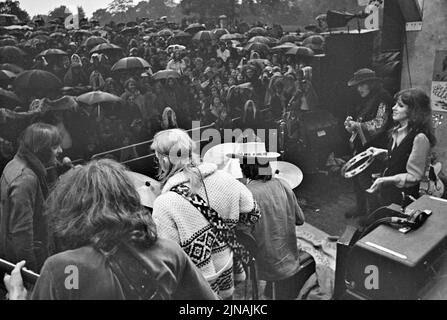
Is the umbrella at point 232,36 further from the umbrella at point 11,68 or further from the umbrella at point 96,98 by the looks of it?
the umbrella at point 11,68

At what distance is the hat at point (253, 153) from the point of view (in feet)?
8.82

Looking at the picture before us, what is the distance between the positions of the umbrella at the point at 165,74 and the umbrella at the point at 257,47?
65 cm

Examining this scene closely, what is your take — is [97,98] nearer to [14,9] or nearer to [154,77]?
[154,77]

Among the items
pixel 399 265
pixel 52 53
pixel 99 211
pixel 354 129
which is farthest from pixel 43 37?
pixel 399 265

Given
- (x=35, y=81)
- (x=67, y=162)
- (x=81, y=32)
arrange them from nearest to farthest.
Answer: (x=67, y=162) → (x=35, y=81) → (x=81, y=32)

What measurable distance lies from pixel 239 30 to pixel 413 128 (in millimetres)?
1469

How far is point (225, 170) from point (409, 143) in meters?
1.31

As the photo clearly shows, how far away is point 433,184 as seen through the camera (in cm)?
326

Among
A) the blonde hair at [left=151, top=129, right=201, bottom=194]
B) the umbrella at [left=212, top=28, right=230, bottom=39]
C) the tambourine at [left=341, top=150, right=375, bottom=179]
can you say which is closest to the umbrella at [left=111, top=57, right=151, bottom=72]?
the umbrella at [left=212, top=28, right=230, bottom=39]

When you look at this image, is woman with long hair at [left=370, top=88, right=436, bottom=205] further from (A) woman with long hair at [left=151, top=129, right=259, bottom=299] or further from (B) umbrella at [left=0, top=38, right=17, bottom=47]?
(B) umbrella at [left=0, top=38, right=17, bottom=47]

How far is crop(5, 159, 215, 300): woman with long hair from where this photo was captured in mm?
1364

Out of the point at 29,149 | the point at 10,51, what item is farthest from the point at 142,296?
the point at 10,51

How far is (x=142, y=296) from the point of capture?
1502 mm
